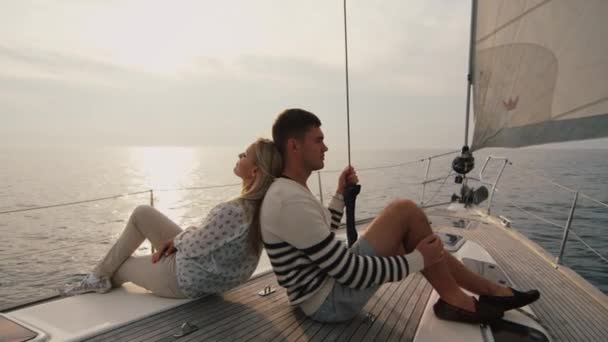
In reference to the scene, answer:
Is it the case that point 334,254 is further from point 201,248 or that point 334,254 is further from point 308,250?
point 201,248

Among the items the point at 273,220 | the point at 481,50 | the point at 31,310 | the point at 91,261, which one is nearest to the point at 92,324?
the point at 31,310

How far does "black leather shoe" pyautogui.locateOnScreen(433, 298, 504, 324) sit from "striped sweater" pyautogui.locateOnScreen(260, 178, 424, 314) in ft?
1.23

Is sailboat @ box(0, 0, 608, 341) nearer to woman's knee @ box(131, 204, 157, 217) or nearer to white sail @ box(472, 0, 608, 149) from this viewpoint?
white sail @ box(472, 0, 608, 149)

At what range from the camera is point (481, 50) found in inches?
170

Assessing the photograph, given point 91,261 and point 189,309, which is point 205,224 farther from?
point 91,261

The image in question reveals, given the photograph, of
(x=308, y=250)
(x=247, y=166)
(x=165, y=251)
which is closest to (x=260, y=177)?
(x=247, y=166)

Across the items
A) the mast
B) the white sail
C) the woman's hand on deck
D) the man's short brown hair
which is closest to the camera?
the man's short brown hair

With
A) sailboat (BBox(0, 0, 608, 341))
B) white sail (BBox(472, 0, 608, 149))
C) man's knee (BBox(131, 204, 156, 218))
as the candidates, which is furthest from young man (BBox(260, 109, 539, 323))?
white sail (BBox(472, 0, 608, 149))

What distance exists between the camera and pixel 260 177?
1785 millimetres

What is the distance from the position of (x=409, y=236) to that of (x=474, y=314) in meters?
0.45

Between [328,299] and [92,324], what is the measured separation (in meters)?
1.15

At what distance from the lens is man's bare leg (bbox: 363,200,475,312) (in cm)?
172

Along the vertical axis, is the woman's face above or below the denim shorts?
above

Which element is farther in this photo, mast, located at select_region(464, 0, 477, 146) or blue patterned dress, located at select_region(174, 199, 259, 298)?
mast, located at select_region(464, 0, 477, 146)
